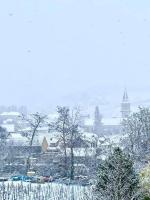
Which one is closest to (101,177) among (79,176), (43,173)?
(79,176)

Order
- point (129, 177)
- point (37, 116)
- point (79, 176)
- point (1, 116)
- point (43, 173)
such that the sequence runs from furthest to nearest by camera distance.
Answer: point (1, 116) < point (37, 116) < point (43, 173) < point (79, 176) < point (129, 177)

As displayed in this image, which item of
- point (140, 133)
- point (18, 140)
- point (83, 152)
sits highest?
point (18, 140)

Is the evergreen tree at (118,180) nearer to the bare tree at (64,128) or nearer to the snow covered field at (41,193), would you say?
the snow covered field at (41,193)

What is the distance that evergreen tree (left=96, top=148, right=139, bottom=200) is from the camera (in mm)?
15305

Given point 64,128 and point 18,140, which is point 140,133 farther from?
point 18,140

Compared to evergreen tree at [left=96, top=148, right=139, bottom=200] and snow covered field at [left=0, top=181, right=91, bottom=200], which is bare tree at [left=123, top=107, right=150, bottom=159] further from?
evergreen tree at [left=96, top=148, right=139, bottom=200]

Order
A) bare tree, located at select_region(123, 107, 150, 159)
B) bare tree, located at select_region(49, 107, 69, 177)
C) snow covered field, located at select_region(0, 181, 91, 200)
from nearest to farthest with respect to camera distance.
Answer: snow covered field, located at select_region(0, 181, 91, 200)
bare tree, located at select_region(49, 107, 69, 177)
bare tree, located at select_region(123, 107, 150, 159)

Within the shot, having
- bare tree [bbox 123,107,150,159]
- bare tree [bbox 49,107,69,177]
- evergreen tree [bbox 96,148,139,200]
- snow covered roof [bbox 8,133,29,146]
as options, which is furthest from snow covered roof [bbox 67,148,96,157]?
evergreen tree [bbox 96,148,139,200]

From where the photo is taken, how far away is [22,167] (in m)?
44.6

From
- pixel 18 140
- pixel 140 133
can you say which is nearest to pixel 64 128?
pixel 140 133

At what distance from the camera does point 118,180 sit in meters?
15.4

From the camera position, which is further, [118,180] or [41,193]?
[41,193]

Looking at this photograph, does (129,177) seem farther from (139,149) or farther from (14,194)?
(139,149)

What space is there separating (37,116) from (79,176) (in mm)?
7672
